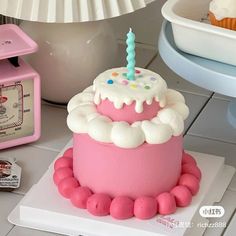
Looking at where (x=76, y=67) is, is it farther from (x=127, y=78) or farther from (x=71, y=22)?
(x=127, y=78)

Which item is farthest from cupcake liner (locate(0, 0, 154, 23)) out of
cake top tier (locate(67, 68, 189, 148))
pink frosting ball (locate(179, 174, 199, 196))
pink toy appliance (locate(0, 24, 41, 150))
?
pink frosting ball (locate(179, 174, 199, 196))

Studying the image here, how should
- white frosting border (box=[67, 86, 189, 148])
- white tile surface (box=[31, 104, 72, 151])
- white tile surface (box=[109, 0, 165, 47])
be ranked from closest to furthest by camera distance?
white frosting border (box=[67, 86, 189, 148])
white tile surface (box=[31, 104, 72, 151])
white tile surface (box=[109, 0, 165, 47])

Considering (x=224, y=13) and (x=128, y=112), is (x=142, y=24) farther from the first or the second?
(x=128, y=112)

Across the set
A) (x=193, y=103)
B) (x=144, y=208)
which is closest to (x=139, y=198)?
(x=144, y=208)

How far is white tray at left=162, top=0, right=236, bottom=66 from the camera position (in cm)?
97

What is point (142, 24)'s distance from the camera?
1373 millimetres

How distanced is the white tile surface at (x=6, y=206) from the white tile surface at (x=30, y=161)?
0.01 m

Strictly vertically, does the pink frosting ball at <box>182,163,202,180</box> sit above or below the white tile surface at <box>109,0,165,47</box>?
above

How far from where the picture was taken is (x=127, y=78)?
36.0 inches

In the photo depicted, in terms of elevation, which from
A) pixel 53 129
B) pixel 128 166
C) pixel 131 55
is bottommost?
pixel 53 129

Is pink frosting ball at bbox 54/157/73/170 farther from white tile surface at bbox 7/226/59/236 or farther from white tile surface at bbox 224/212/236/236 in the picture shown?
white tile surface at bbox 224/212/236/236

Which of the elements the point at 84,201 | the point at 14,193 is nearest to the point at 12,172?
the point at 14,193

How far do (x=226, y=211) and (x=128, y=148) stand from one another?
17 cm

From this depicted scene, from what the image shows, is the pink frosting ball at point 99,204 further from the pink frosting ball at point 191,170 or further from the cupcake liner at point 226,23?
the cupcake liner at point 226,23
